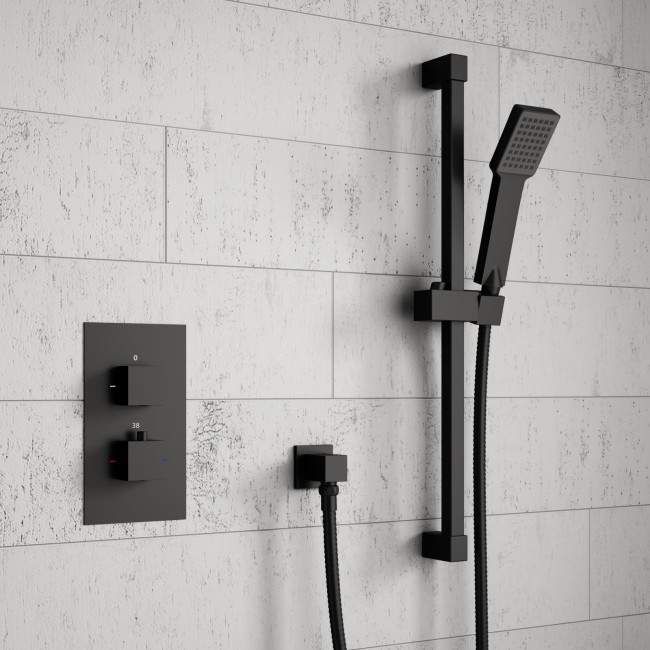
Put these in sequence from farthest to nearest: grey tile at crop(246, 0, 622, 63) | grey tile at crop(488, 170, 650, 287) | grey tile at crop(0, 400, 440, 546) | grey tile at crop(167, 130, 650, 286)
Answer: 1. grey tile at crop(488, 170, 650, 287)
2. grey tile at crop(246, 0, 622, 63)
3. grey tile at crop(167, 130, 650, 286)
4. grey tile at crop(0, 400, 440, 546)

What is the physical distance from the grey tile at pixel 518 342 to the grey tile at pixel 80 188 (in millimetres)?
258

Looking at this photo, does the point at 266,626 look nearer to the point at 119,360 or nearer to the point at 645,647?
the point at 119,360

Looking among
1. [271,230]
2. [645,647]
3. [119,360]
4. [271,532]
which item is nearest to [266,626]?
[271,532]

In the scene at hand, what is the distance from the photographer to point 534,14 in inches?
54.5

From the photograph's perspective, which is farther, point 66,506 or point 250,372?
point 250,372

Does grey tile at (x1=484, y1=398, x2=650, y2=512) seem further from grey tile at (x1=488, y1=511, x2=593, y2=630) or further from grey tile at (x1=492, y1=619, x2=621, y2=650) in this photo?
grey tile at (x1=492, y1=619, x2=621, y2=650)

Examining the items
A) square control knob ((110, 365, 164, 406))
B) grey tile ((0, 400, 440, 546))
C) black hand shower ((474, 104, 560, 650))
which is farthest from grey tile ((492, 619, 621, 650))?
square control knob ((110, 365, 164, 406))

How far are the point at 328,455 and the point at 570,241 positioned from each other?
19.1 inches

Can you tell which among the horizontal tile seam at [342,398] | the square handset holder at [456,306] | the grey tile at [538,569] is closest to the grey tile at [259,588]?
the grey tile at [538,569]

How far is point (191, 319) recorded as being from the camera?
1146 millimetres

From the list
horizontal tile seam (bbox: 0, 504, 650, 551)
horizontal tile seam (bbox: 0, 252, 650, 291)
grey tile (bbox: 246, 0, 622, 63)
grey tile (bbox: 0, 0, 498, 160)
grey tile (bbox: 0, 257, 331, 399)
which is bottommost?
horizontal tile seam (bbox: 0, 504, 650, 551)

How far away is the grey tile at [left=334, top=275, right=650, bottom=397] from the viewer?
124cm

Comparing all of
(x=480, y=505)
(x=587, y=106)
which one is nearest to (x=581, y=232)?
(x=587, y=106)

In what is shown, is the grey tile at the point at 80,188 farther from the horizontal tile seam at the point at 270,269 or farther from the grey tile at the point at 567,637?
the grey tile at the point at 567,637
